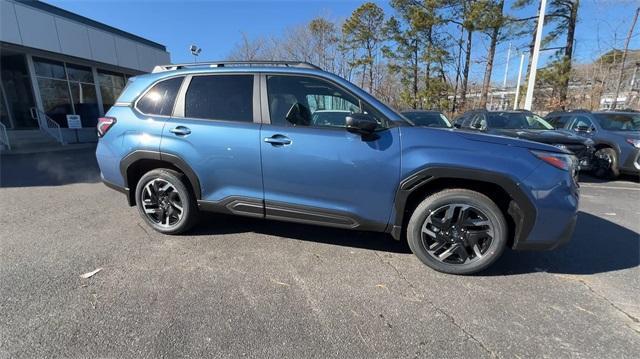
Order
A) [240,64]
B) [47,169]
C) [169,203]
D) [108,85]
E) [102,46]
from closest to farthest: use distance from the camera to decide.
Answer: [240,64]
[169,203]
[47,169]
[102,46]
[108,85]

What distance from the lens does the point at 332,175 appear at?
9.66 ft

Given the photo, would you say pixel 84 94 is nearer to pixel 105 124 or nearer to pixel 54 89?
pixel 54 89

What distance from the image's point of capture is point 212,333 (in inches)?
83.9

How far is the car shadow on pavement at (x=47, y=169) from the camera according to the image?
6.57 meters

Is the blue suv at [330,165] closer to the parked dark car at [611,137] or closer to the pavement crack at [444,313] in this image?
the pavement crack at [444,313]

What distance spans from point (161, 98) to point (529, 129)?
779 centimetres

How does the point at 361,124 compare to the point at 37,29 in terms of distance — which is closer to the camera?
the point at 361,124

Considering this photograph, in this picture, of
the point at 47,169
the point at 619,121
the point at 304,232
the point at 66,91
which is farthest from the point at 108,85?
the point at 619,121

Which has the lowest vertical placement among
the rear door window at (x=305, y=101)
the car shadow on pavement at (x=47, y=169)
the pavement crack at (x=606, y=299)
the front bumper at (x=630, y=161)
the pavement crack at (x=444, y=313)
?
the pavement crack at (x=606, y=299)

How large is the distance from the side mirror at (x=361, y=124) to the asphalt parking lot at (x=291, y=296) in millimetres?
1322

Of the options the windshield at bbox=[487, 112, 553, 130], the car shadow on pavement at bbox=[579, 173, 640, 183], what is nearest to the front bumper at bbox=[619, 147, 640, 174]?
the car shadow on pavement at bbox=[579, 173, 640, 183]

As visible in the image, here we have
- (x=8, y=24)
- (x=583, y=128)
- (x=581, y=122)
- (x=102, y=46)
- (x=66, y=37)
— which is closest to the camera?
(x=583, y=128)

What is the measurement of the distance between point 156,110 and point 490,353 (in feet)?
12.7

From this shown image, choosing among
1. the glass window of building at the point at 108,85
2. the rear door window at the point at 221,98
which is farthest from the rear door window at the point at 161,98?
the glass window of building at the point at 108,85
